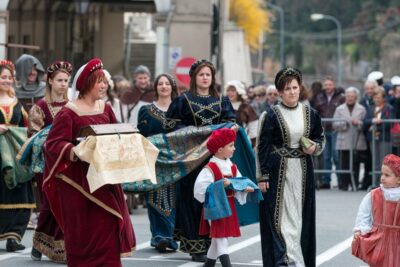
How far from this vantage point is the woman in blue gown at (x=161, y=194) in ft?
46.6

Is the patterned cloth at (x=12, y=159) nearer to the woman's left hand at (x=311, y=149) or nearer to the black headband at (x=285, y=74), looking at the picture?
the black headband at (x=285, y=74)

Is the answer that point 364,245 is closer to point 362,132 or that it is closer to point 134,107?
point 134,107

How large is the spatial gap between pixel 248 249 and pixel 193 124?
171 cm

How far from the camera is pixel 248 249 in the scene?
14.4m

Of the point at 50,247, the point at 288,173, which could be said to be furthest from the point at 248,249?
the point at 288,173

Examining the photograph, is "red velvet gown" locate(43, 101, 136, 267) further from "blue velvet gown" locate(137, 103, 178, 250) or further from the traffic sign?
the traffic sign

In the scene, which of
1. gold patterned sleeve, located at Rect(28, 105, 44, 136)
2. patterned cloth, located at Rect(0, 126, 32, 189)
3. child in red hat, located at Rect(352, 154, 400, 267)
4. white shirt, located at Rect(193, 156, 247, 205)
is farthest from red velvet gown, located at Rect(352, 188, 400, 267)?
patterned cloth, located at Rect(0, 126, 32, 189)

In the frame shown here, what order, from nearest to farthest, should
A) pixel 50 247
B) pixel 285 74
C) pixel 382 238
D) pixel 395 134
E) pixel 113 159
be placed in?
pixel 113 159 → pixel 382 238 → pixel 285 74 → pixel 50 247 → pixel 395 134

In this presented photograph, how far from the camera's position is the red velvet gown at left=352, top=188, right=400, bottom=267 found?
412 inches

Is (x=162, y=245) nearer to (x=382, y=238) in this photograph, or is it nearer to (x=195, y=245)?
(x=195, y=245)

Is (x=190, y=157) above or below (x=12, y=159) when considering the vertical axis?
above

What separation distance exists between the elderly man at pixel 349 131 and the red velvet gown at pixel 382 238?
12221 mm

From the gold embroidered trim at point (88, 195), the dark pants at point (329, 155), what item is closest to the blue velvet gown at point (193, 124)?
the gold embroidered trim at point (88, 195)

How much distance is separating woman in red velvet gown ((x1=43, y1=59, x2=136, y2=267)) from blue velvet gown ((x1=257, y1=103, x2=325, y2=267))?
2.17 m
